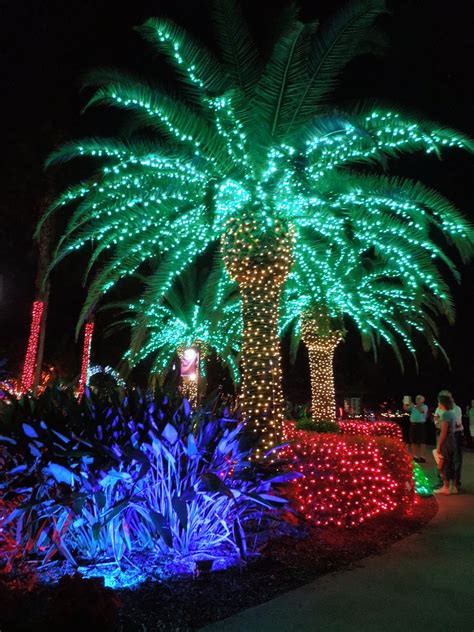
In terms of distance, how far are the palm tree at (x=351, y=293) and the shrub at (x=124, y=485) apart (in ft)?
17.2

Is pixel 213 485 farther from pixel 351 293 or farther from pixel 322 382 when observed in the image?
pixel 322 382

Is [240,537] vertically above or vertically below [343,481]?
below

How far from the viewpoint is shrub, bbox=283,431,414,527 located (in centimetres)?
734

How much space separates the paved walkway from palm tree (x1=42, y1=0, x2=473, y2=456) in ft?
9.72

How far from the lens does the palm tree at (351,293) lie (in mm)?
10188

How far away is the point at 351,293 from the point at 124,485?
8602 millimetres

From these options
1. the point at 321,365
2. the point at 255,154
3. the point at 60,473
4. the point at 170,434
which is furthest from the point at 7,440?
the point at 321,365

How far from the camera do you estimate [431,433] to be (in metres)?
24.5

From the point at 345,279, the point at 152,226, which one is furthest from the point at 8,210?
the point at 345,279

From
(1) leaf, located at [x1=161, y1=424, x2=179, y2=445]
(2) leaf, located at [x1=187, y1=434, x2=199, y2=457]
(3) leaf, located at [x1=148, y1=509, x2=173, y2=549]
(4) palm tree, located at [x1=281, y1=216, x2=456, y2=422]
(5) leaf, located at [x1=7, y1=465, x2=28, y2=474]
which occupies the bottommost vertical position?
(3) leaf, located at [x1=148, y1=509, x2=173, y2=549]

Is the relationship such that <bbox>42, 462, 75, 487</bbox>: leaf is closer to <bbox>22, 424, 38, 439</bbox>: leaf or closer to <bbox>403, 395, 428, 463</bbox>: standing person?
<bbox>22, 424, 38, 439</bbox>: leaf

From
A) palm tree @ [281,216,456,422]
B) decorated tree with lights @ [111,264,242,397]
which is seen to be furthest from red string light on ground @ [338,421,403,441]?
decorated tree with lights @ [111,264,242,397]

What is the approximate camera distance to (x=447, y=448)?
10.5 meters

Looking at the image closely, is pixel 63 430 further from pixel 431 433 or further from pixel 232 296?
pixel 431 433
